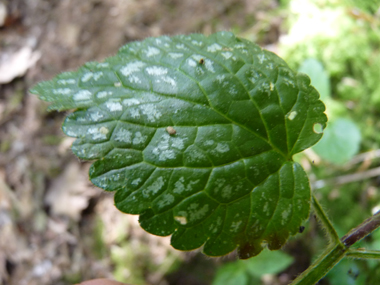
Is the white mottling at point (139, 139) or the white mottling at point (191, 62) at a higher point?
the white mottling at point (191, 62)

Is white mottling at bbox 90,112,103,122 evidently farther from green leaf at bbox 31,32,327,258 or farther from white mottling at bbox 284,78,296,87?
white mottling at bbox 284,78,296,87

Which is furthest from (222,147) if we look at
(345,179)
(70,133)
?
(345,179)

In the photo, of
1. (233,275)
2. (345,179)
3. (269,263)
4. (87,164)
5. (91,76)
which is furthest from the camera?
(87,164)

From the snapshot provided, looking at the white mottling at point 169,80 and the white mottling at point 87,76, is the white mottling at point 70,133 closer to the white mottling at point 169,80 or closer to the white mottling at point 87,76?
the white mottling at point 87,76

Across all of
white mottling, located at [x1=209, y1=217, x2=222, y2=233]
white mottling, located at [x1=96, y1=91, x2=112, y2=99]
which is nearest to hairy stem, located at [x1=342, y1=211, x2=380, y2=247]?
white mottling, located at [x1=209, y1=217, x2=222, y2=233]

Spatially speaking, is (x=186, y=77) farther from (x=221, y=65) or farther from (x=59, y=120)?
(x=59, y=120)

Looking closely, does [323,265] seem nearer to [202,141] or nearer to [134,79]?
[202,141]

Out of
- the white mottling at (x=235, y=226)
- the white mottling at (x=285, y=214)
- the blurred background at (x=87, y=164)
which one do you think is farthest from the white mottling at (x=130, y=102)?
the blurred background at (x=87, y=164)

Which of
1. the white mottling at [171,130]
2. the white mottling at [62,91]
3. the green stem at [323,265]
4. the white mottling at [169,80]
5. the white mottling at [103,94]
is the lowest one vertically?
the green stem at [323,265]
